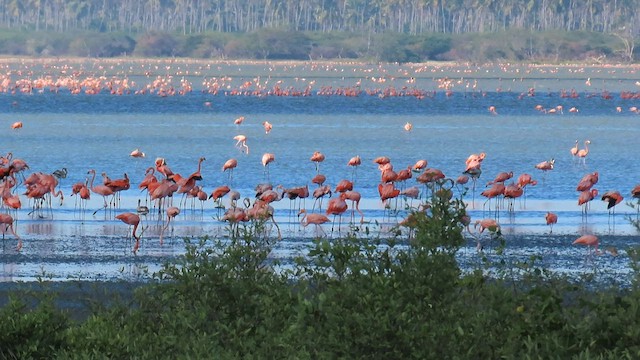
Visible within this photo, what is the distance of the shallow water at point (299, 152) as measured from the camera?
17828mm

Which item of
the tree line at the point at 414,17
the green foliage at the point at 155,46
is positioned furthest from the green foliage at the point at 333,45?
the tree line at the point at 414,17

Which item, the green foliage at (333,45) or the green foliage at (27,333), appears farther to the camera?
the green foliage at (333,45)

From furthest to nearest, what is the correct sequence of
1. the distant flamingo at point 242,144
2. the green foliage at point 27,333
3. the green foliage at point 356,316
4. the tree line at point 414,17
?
the tree line at point 414,17 → the distant flamingo at point 242,144 → the green foliage at point 27,333 → the green foliage at point 356,316

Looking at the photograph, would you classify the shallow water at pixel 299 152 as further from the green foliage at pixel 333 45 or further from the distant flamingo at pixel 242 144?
the green foliage at pixel 333 45

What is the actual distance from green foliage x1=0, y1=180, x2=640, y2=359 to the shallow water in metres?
0.53

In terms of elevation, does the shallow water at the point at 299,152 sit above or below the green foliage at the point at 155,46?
below

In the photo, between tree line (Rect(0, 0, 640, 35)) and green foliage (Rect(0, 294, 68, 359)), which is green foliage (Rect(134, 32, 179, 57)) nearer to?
tree line (Rect(0, 0, 640, 35))

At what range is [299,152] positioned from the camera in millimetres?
37438

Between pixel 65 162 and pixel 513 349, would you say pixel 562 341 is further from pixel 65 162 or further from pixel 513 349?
pixel 65 162

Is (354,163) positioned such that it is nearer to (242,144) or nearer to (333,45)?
(242,144)

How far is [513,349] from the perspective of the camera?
25.7ft

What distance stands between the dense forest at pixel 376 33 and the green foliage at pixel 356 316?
152 metres

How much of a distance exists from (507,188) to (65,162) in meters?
16.1

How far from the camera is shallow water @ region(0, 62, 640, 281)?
58.5ft
